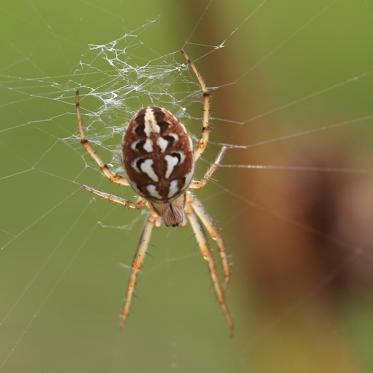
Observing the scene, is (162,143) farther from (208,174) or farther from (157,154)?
(208,174)

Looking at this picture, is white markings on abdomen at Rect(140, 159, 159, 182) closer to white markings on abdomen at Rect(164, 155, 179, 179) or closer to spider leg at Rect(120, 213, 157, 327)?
white markings on abdomen at Rect(164, 155, 179, 179)

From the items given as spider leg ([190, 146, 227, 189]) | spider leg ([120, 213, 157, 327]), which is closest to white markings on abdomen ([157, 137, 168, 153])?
spider leg ([190, 146, 227, 189])

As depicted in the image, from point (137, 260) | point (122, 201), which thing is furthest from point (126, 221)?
point (122, 201)

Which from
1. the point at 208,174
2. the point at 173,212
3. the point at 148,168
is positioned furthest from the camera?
the point at 173,212

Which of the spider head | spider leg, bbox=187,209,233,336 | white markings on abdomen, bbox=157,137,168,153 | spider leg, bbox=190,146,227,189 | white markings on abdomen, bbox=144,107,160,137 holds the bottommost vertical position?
spider leg, bbox=187,209,233,336

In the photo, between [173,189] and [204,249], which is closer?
[173,189]

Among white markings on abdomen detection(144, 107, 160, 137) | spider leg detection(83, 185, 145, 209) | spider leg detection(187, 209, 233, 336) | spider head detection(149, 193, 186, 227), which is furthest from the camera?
spider leg detection(187, 209, 233, 336)
